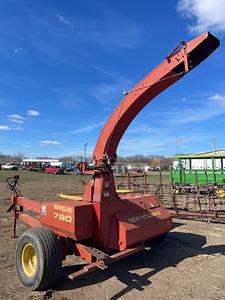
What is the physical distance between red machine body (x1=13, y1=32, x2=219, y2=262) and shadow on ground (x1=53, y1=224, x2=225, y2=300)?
500mm

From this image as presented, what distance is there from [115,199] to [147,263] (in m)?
1.41

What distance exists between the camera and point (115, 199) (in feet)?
20.4

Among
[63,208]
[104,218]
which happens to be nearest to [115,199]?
[104,218]

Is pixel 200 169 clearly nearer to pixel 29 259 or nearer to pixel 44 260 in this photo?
pixel 29 259

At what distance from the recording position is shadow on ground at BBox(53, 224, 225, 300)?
5.59 meters

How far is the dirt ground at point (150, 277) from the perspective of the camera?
5180 millimetres

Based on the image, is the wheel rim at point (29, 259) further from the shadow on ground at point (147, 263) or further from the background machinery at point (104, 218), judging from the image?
the shadow on ground at point (147, 263)

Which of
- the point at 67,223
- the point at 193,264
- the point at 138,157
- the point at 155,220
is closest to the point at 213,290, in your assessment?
the point at 193,264

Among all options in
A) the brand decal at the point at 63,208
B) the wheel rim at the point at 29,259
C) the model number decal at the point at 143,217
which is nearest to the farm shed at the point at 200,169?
the model number decal at the point at 143,217

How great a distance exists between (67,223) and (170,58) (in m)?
3.16

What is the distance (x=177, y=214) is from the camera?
11.5 meters

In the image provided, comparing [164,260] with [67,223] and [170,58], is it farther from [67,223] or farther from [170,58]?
[170,58]

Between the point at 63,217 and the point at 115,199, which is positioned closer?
the point at 63,217

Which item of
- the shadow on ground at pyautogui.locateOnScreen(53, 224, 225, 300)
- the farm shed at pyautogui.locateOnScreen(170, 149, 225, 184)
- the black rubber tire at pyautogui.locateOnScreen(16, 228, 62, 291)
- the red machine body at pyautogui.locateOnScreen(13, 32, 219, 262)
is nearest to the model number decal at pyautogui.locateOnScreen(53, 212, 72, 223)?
the red machine body at pyautogui.locateOnScreen(13, 32, 219, 262)
